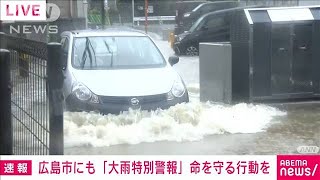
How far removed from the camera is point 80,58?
12.7 feet

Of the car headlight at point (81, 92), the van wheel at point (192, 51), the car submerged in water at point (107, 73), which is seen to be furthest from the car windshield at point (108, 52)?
the van wheel at point (192, 51)

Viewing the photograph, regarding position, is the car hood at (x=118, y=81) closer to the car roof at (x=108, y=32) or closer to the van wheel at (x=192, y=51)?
the car roof at (x=108, y=32)

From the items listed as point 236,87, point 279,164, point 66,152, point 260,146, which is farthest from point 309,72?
point 66,152

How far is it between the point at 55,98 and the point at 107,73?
21.8 inches

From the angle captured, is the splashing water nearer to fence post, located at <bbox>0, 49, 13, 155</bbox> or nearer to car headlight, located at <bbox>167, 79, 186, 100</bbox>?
car headlight, located at <bbox>167, 79, 186, 100</bbox>

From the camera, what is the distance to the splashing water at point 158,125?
3.66m

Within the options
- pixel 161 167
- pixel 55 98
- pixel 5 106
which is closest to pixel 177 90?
pixel 161 167

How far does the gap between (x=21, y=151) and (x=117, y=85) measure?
2.46 ft

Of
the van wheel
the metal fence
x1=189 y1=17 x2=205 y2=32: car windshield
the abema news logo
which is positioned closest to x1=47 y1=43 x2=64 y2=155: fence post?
the metal fence

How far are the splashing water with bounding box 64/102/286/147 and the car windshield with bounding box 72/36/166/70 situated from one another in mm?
336

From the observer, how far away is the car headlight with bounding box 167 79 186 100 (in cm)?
442

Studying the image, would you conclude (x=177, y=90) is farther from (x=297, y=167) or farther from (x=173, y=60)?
(x=297, y=167)

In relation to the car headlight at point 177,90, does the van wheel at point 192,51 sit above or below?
above

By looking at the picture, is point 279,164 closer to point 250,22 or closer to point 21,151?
point 21,151
